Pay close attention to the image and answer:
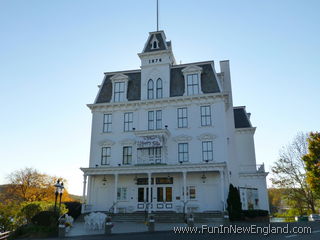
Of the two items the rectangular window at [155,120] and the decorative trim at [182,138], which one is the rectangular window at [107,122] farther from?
the decorative trim at [182,138]

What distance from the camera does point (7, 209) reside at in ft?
56.1

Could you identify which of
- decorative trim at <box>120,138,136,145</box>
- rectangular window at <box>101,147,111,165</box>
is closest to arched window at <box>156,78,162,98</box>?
decorative trim at <box>120,138,136,145</box>

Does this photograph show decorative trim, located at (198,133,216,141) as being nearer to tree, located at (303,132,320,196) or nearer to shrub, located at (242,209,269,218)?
shrub, located at (242,209,269,218)

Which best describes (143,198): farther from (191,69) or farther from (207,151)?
(191,69)

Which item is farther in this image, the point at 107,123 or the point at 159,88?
the point at 107,123

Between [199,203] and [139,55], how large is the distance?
15.4 metres

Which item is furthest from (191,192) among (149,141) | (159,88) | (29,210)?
(29,210)

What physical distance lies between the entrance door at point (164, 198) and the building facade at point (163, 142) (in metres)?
0.08

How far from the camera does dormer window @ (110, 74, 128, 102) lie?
93.1 ft

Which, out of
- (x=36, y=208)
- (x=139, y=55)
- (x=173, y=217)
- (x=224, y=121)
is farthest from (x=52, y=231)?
(x=139, y=55)

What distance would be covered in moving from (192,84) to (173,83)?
6.28ft

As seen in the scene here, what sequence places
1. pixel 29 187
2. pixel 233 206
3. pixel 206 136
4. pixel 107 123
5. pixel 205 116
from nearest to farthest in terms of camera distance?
pixel 233 206 → pixel 206 136 → pixel 205 116 → pixel 107 123 → pixel 29 187

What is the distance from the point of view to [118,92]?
28625mm

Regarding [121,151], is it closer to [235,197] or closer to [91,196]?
[91,196]
